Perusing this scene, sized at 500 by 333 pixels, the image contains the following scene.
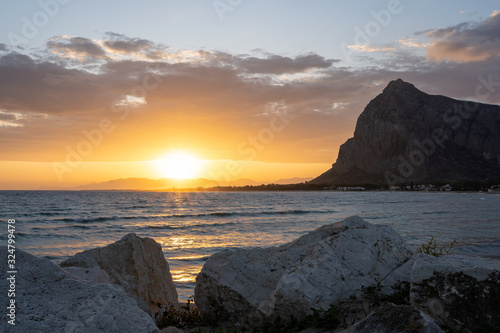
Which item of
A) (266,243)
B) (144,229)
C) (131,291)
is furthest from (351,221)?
(144,229)

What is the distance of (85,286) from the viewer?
4.64m

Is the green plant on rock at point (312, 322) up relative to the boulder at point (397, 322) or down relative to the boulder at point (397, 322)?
down

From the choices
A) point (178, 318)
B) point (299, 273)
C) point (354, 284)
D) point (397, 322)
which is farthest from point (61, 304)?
point (354, 284)

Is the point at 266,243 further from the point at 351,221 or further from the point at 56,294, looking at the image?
the point at 56,294

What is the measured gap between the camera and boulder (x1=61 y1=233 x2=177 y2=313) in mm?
8898

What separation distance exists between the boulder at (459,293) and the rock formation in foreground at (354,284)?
0.04ft

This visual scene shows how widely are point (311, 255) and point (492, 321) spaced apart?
3200mm

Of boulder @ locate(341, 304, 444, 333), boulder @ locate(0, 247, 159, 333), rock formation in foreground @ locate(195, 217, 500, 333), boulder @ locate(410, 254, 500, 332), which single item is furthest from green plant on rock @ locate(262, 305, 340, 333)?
boulder @ locate(0, 247, 159, 333)

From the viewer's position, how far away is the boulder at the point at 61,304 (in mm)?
3938

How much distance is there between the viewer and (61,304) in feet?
14.0

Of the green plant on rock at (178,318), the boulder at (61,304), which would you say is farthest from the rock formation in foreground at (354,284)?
the boulder at (61,304)

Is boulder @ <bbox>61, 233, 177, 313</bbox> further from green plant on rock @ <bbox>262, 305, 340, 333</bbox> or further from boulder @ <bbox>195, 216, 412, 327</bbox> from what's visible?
green plant on rock @ <bbox>262, 305, 340, 333</bbox>

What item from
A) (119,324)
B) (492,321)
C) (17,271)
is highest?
(17,271)

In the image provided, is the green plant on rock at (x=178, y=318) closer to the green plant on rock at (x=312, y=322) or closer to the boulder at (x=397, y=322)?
the green plant on rock at (x=312, y=322)
